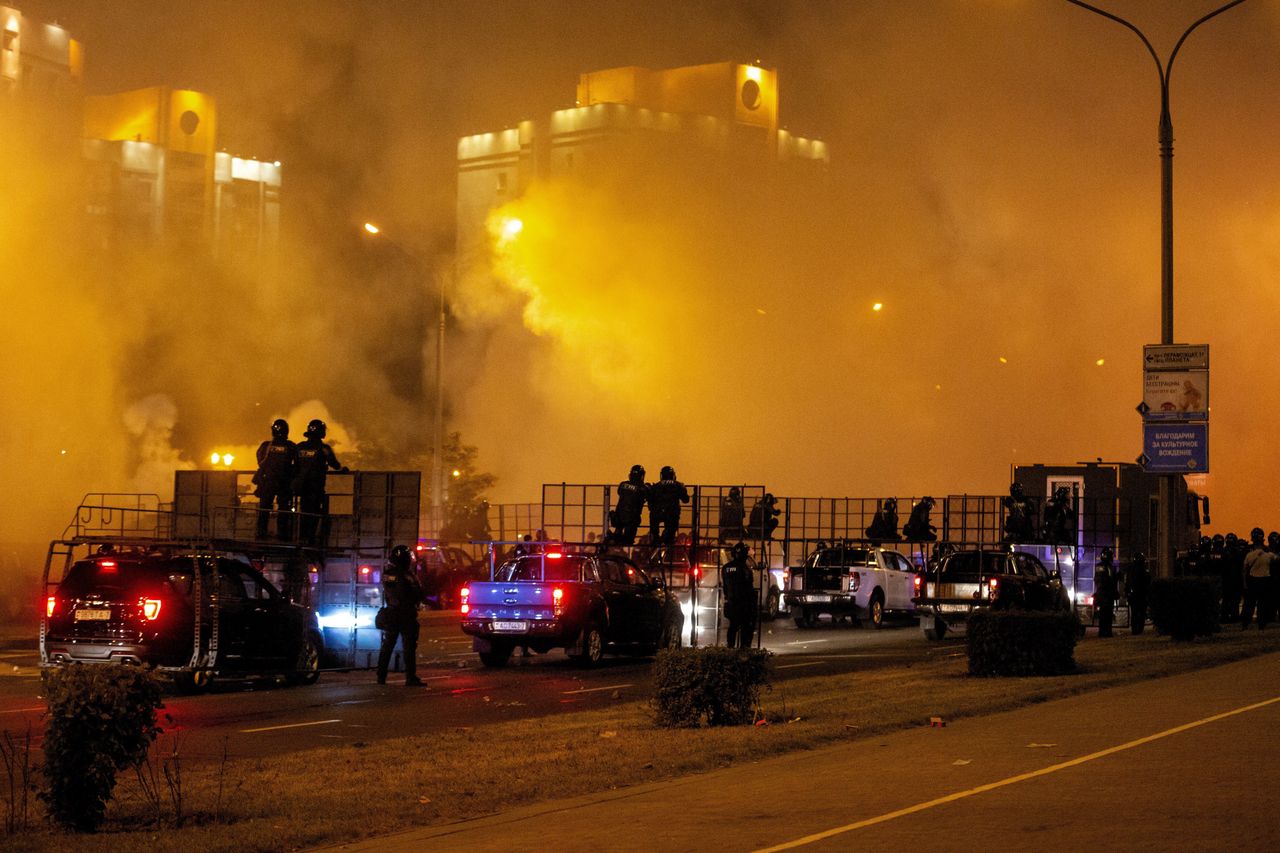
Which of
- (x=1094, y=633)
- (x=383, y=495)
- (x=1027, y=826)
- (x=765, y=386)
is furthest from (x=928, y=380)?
(x=1027, y=826)

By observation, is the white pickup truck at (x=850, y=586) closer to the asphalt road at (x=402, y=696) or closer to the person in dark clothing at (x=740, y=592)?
the asphalt road at (x=402, y=696)

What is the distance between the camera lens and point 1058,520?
2703cm

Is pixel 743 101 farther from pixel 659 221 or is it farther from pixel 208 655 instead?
pixel 208 655

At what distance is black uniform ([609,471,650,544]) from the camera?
20453 mm

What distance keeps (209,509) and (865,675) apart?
23.5ft

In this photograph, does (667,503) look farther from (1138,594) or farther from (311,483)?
(1138,594)

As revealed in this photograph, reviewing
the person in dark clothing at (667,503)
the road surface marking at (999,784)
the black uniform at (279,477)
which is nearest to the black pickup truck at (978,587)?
the person in dark clothing at (667,503)

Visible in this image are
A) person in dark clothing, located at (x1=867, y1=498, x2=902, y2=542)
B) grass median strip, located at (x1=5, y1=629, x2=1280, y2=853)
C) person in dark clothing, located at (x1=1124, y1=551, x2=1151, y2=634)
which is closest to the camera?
grass median strip, located at (x1=5, y1=629, x2=1280, y2=853)

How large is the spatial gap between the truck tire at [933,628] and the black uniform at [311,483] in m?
10.2

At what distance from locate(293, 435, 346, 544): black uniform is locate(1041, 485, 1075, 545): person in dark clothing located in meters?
13.3

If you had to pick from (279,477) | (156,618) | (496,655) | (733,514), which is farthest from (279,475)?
(733,514)

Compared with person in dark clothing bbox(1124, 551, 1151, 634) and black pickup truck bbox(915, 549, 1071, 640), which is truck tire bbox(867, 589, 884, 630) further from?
person in dark clothing bbox(1124, 551, 1151, 634)

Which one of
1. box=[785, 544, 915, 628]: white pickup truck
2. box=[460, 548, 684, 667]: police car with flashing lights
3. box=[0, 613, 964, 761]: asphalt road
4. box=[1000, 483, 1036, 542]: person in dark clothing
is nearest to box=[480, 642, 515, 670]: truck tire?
box=[460, 548, 684, 667]: police car with flashing lights

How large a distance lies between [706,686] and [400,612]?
5.66 meters
